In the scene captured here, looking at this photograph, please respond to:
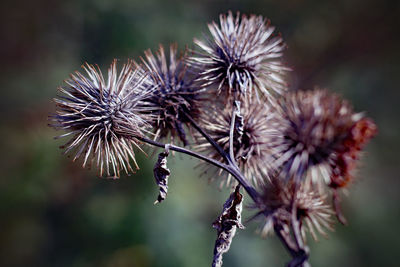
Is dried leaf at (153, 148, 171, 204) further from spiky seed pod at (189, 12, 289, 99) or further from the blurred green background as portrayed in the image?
the blurred green background


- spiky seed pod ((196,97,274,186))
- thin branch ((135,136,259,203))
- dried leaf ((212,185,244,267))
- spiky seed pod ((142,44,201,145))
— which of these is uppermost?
spiky seed pod ((142,44,201,145))

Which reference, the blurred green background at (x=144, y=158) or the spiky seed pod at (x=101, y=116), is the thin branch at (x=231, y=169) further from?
the blurred green background at (x=144, y=158)

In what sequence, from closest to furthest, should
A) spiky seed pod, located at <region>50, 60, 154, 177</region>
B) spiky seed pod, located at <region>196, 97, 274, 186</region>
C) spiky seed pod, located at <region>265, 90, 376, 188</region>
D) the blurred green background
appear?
1. spiky seed pod, located at <region>265, 90, 376, 188</region>
2. spiky seed pod, located at <region>50, 60, 154, 177</region>
3. spiky seed pod, located at <region>196, 97, 274, 186</region>
4. the blurred green background

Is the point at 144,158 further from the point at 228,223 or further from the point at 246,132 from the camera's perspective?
the point at 228,223

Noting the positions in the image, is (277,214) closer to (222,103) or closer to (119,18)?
(222,103)

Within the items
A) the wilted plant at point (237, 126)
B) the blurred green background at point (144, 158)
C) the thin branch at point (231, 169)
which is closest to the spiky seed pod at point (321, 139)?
the wilted plant at point (237, 126)

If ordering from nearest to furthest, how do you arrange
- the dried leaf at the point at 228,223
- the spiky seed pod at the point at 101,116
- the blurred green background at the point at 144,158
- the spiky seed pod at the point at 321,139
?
the spiky seed pod at the point at 321,139 → the dried leaf at the point at 228,223 → the spiky seed pod at the point at 101,116 → the blurred green background at the point at 144,158

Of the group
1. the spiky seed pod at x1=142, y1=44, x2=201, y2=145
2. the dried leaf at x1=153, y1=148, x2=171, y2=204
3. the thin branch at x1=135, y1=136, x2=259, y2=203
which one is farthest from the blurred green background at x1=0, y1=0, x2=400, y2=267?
the thin branch at x1=135, y1=136, x2=259, y2=203

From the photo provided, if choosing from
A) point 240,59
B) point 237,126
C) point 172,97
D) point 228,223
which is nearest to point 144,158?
point 172,97
